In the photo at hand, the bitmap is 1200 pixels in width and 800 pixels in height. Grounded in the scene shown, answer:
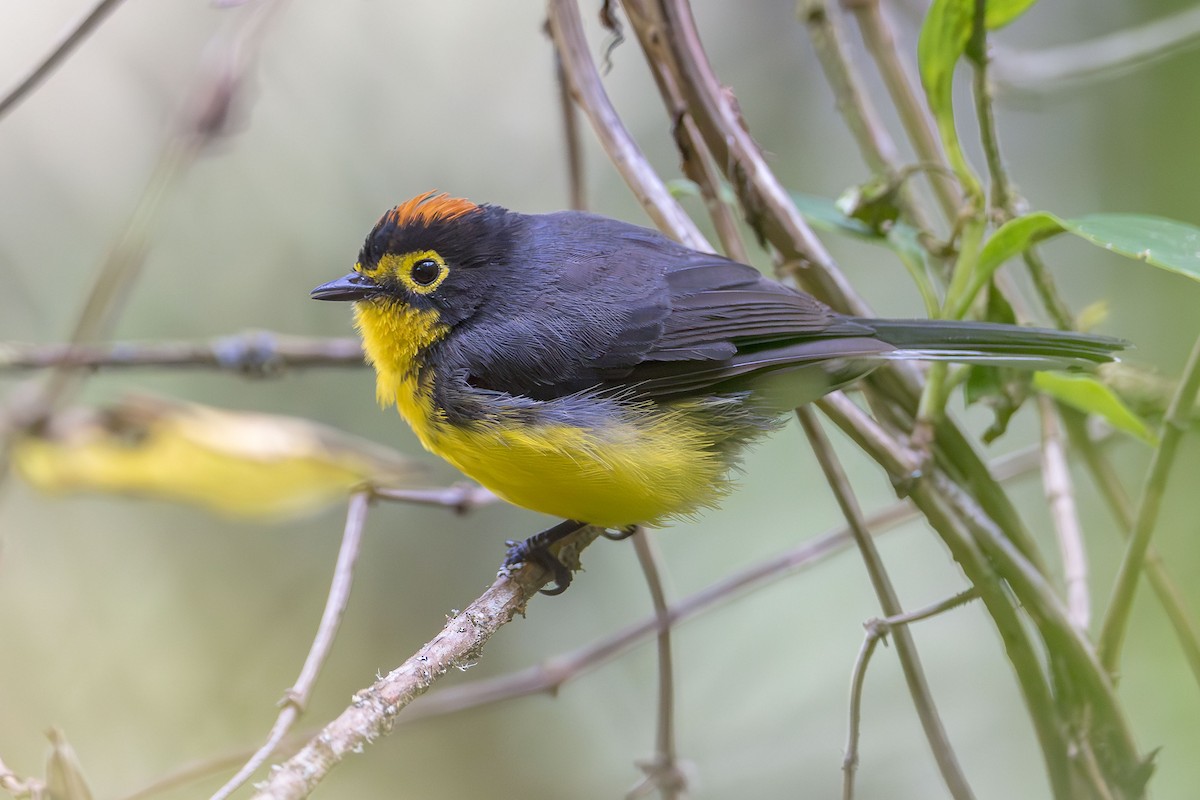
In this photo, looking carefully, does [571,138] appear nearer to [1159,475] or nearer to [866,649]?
[866,649]

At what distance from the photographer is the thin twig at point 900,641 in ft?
6.92

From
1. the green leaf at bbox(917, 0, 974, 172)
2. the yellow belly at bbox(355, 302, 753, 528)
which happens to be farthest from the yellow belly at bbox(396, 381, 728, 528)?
the green leaf at bbox(917, 0, 974, 172)

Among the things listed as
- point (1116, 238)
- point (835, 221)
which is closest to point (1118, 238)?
point (1116, 238)

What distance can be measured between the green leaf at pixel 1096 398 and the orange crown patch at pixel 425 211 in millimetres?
1712

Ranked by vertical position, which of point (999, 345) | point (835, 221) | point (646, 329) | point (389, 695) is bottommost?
point (389, 695)

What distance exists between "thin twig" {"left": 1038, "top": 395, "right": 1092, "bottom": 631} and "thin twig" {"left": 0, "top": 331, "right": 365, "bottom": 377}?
219 cm

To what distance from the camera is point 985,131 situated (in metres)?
2.39

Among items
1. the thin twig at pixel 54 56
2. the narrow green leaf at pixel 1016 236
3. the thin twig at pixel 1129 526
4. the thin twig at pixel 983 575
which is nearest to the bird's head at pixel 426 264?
the thin twig at pixel 54 56

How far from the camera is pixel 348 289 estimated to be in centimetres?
297

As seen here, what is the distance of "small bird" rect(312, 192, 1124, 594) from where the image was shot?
2.60 meters

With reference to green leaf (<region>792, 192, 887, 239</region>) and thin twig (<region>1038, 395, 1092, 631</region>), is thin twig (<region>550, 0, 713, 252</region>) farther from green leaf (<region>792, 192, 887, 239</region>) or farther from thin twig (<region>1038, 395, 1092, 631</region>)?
thin twig (<region>1038, 395, 1092, 631</region>)

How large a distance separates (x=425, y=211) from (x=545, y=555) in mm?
1118

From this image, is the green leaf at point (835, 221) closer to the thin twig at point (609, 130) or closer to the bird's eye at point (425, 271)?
the thin twig at point (609, 130)

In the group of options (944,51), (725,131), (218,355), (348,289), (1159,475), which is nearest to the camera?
(1159,475)
